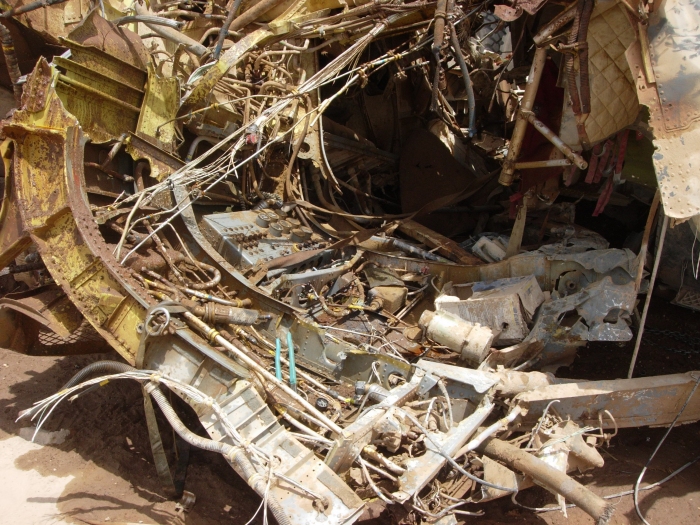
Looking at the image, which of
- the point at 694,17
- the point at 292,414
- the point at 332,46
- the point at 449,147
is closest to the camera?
the point at 292,414

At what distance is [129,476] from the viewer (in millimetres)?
4004

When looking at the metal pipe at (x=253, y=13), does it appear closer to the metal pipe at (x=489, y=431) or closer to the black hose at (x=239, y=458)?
the black hose at (x=239, y=458)

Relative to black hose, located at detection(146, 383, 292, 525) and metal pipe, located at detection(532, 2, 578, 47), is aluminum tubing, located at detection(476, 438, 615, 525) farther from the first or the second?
metal pipe, located at detection(532, 2, 578, 47)

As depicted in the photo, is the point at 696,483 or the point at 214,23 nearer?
the point at 696,483

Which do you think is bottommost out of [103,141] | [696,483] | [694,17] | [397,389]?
[696,483]

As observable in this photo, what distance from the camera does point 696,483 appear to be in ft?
13.5

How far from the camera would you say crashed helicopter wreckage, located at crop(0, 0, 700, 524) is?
3.47m

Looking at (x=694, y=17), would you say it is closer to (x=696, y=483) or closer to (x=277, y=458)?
(x=696, y=483)

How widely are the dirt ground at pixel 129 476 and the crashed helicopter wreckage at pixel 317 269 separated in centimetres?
28

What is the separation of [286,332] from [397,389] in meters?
1.44

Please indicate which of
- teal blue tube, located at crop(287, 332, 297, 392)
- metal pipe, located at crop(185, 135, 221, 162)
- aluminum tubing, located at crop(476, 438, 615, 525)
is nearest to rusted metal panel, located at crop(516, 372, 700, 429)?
aluminum tubing, located at crop(476, 438, 615, 525)

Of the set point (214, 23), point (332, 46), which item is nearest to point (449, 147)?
point (332, 46)

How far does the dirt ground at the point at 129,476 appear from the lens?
3.69 meters

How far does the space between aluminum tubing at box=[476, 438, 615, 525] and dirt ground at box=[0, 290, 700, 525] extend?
2.10 feet
